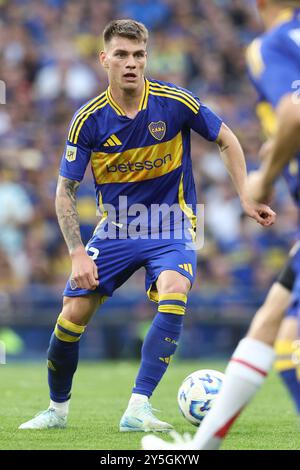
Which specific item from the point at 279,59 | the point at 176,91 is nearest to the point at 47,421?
the point at 176,91

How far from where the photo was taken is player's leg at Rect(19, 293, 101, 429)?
654cm

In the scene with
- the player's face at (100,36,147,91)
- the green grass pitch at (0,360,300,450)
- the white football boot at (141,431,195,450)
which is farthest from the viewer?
the player's face at (100,36,147,91)

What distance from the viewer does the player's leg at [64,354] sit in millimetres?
6543

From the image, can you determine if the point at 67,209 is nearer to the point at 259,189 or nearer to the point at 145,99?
the point at 145,99

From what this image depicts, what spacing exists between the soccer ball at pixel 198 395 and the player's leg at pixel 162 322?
0.25 m

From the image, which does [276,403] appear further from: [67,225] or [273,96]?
[273,96]

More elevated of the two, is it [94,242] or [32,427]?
[94,242]

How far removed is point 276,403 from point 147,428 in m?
2.62

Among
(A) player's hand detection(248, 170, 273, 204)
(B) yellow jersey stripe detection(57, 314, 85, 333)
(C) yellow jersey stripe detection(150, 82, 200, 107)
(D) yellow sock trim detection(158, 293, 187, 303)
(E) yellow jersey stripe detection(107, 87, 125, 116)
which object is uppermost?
(A) player's hand detection(248, 170, 273, 204)

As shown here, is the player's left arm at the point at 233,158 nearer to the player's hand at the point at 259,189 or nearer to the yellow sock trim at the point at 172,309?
the yellow sock trim at the point at 172,309

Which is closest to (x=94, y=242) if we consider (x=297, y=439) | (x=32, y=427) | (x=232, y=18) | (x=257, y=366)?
(x=32, y=427)

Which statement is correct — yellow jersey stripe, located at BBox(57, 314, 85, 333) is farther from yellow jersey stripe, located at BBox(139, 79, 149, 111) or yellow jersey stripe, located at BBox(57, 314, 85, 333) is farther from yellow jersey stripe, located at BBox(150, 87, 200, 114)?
yellow jersey stripe, located at BBox(150, 87, 200, 114)

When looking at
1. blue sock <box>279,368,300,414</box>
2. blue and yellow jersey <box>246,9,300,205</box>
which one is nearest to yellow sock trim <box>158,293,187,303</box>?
blue sock <box>279,368,300,414</box>
